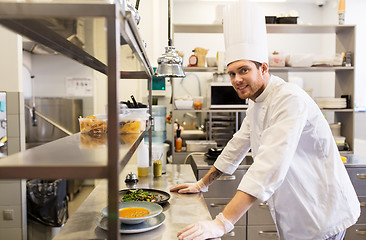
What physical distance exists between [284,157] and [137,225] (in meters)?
0.71

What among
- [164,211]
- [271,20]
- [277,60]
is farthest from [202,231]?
[271,20]

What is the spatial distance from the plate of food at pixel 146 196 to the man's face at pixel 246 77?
2.36ft

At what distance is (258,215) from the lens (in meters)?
2.98

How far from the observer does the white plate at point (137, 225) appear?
1358 millimetres

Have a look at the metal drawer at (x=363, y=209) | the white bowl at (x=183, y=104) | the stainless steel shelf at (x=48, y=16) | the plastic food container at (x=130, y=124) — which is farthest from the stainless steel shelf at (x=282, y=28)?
the stainless steel shelf at (x=48, y=16)

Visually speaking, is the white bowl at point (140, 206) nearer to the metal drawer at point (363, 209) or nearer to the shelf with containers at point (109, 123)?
the shelf with containers at point (109, 123)

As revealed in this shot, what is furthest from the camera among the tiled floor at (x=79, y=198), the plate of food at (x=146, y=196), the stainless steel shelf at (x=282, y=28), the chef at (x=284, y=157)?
the tiled floor at (x=79, y=198)

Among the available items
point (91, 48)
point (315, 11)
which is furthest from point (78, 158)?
point (315, 11)

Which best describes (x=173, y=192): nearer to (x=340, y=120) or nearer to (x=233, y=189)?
(x=233, y=189)

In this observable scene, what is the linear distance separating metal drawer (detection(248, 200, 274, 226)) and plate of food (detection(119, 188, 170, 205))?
1361 millimetres

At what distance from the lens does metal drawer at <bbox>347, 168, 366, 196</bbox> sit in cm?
314

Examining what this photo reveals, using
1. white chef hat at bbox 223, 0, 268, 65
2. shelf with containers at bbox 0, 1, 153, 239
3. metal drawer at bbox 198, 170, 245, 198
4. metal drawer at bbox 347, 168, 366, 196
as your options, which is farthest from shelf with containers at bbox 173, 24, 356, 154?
shelf with containers at bbox 0, 1, 153, 239

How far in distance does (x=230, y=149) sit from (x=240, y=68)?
2.02 ft

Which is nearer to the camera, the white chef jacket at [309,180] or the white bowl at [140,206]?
the white bowl at [140,206]
